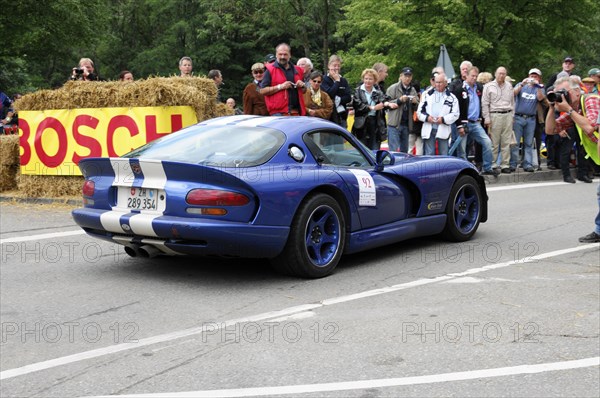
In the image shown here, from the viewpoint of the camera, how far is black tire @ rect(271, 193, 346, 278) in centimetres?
692

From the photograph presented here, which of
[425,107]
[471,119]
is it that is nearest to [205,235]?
[425,107]

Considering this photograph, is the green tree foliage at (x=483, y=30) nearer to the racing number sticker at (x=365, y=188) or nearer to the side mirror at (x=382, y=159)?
the side mirror at (x=382, y=159)

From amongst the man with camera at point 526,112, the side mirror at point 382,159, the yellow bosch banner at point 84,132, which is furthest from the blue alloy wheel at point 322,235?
the man with camera at point 526,112

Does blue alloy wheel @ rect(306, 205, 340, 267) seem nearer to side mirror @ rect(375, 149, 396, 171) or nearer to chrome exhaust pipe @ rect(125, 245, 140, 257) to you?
side mirror @ rect(375, 149, 396, 171)

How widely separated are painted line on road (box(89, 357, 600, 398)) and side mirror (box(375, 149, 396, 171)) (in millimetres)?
3392

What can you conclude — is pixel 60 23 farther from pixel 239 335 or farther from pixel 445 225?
pixel 239 335

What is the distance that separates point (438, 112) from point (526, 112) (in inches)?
109

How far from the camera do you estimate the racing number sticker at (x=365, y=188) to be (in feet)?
24.9

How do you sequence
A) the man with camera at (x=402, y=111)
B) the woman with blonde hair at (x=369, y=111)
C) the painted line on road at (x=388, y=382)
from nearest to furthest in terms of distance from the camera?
the painted line on road at (x=388, y=382), the woman with blonde hair at (x=369, y=111), the man with camera at (x=402, y=111)

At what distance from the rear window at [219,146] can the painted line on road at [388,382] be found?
2.74 m

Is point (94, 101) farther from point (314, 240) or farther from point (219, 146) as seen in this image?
point (314, 240)

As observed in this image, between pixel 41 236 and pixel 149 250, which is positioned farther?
pixel 41 236

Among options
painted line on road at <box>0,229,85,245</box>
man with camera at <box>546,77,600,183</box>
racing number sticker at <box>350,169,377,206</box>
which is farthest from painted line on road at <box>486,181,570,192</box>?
painted line on road at <box>0,229,85,245</box>

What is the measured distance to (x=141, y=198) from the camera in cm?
692
